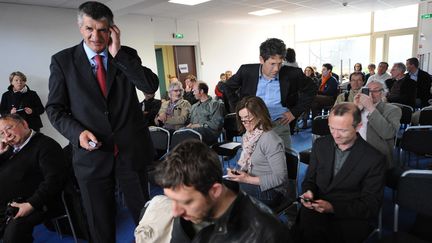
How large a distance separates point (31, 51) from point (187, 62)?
4245mm

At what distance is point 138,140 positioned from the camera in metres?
1.60

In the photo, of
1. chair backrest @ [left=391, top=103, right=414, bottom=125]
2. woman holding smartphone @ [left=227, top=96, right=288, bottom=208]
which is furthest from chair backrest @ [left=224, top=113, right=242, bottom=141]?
chair backrest @ [left=391, top=103, right=414, bottom=125]

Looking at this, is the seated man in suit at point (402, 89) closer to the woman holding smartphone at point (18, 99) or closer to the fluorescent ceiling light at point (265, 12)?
the fluorescent ceiling light at point (265, 12)

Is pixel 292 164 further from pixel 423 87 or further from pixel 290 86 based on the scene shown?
pixel 423 87

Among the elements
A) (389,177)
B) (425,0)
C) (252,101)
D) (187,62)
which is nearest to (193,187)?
(252,101)

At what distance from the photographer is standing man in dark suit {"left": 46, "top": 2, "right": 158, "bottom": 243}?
4.63ft

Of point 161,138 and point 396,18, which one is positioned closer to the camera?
point 161,138

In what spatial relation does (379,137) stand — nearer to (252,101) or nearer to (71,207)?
(252,101)

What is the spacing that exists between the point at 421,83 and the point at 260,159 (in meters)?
5.17

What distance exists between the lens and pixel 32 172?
2168mm

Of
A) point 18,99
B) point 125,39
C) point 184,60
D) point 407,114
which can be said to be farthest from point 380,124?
point 184,60

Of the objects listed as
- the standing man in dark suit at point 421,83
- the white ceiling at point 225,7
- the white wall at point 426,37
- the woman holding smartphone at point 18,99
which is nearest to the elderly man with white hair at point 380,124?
the standing man in dark suit at point 421,83

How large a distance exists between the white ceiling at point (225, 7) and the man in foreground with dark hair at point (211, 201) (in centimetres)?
486

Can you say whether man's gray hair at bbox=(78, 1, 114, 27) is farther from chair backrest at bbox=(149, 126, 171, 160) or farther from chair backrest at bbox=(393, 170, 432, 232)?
chair backrest at bbox=(149, 126, 171, 160)
